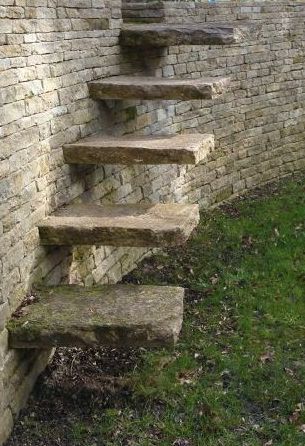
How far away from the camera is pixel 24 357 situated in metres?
4.49

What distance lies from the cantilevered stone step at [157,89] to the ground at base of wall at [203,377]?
184 cm

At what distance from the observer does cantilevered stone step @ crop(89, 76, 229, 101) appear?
522cm

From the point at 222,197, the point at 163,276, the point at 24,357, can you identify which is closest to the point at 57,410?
the point at 24,357

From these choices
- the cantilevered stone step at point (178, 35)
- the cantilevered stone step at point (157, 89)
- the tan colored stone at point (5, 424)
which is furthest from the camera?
the cantilevered stone step at point (178, 35)

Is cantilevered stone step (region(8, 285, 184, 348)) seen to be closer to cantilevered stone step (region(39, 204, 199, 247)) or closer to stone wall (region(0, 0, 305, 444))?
stone wall (region(0, 0, 305, 444))

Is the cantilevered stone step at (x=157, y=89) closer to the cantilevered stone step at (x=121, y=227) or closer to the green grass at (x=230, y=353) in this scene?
the cantilevered stone step at (x=121, y=227)

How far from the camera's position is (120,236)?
15.1 feet

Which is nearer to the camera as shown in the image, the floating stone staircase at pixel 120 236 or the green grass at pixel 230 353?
the floating stone staircase at pixel 120 236

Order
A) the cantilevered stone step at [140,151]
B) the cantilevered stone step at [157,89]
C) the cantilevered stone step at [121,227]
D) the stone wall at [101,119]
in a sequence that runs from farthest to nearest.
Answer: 1. the cantilevered stone step at [157,89]
2. the cantilevered stone step at [140,151]
3. the cantilevered stone step at [121,227]
4. the stone wall at [101,119]

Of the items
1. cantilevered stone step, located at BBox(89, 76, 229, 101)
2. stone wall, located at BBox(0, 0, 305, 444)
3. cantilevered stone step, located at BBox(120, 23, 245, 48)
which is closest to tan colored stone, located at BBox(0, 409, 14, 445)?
stone wall, located at BBox(0, 0, 305, 444)

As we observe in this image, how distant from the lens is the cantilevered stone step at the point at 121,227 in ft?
14.8

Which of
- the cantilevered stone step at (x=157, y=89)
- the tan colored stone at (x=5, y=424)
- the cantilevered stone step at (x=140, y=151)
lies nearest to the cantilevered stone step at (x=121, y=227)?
the cantilevered stone step at (x=140, y=151)

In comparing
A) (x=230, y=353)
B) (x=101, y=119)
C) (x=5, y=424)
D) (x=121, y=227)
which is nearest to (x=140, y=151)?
(x=121, y=227)

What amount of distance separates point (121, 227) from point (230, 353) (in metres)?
1.39
